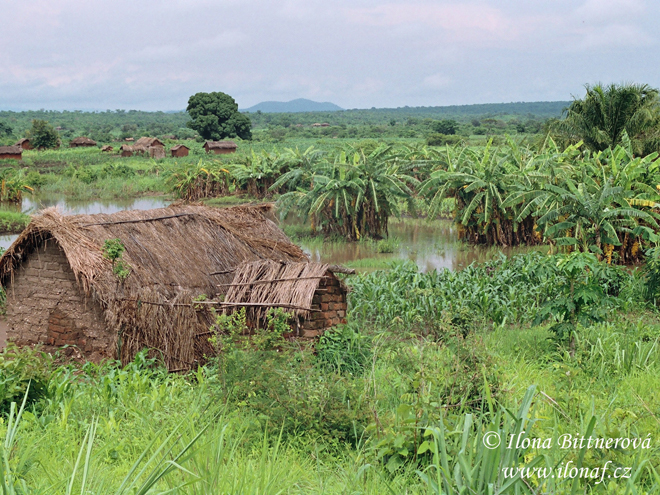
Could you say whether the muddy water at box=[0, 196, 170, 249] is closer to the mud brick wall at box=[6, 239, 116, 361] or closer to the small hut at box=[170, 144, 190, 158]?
the small hut at box=[170, 144, 190, 158]

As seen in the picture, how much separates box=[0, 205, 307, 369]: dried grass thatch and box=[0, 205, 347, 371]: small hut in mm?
14

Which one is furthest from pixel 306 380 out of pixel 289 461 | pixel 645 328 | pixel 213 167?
pixel 213 167

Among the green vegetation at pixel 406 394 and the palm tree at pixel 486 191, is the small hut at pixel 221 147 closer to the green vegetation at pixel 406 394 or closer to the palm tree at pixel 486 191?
the palm tree at pixel 486 191

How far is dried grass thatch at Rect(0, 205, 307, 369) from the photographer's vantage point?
7.04 meters

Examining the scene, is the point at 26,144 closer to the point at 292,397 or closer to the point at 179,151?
the point at 179,151

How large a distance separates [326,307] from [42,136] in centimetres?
5521

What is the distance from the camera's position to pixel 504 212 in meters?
17.0

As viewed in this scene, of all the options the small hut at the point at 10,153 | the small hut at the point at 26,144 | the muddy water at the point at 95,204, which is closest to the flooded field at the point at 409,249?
the muddy water at the point at 95,204

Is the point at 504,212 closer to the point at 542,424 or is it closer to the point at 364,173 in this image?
the point at 364,173

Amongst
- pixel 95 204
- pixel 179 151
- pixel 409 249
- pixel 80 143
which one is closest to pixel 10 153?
pixel 179 151

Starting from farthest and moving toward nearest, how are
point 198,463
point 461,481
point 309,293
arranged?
point 309,293 < point 198,463 < point 461,481

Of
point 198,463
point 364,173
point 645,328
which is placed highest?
point 364,173

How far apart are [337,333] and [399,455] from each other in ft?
11.0

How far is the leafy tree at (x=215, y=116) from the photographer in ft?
202
